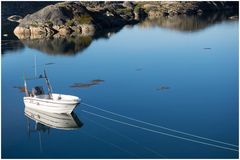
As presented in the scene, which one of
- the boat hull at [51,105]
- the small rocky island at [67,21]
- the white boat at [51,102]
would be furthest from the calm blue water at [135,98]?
the small rocky island at [67,21]

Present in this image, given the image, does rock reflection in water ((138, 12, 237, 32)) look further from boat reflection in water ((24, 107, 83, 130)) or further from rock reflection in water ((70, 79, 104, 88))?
boat reflection in water ((24, 107, 83, 130))

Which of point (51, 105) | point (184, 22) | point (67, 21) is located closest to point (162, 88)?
point (51, 105)

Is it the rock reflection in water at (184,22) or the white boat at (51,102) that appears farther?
the rock reflection in water at (184,22)

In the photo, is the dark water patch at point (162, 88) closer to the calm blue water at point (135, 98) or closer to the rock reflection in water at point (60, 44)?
the calm blue water at point (135, 98)

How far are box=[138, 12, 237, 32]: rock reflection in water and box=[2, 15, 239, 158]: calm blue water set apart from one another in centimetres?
1991

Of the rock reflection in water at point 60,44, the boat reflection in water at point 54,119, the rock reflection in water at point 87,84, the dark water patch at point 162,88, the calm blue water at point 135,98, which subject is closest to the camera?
the calm blue water at point 135,98

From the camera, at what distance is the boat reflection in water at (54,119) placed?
32.5m

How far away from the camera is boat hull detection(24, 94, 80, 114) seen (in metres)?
33.3

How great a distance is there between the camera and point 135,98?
3788cm

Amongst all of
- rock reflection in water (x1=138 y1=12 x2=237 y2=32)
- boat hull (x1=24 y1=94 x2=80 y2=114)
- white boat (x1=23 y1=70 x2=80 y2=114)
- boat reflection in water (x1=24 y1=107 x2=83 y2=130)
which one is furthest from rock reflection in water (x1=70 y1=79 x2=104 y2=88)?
rock reflection in water (x1=138 y1=12 x2=237 y2=32)

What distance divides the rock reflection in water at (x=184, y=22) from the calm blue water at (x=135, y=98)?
65.3ft

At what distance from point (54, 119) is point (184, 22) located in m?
68.3

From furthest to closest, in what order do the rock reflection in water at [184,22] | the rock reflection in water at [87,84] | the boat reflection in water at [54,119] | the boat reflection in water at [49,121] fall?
the rock reflection in water at [184,22] → the rock reflection in water at [87,84] → the boat reflection in water at [54,119] → the boat reflection in water at [49,121]

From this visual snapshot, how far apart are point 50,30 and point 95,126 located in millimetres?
50887
